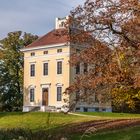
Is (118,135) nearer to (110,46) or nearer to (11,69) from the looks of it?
(110,46)

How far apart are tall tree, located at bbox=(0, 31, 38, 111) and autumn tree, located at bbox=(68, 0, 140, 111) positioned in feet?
186

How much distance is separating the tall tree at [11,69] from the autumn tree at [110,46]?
5661cm

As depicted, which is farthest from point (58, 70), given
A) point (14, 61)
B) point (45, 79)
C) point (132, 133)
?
point (132, 133)

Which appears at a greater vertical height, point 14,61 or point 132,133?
point 14,61

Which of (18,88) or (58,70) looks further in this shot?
(18,88)

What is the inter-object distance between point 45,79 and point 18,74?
1341 cm

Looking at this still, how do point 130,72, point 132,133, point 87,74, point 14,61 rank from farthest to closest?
point 14,61
point 87,74
point 130,72
point 132,133

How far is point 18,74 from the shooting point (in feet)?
272

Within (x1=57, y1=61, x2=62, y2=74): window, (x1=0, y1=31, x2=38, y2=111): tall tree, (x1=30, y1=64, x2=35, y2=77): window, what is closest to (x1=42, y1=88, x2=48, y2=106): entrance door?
(x1=30, y1=64, x2=35, y2=77): window

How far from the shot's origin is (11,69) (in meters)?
81.8

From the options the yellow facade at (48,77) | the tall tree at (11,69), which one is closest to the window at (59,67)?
the yellow facade at (48,77)

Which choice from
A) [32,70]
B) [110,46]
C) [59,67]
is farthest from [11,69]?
[110,46]

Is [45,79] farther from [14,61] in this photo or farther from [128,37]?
[128,37]

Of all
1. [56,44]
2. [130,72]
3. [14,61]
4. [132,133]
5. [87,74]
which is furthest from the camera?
[14,61]
